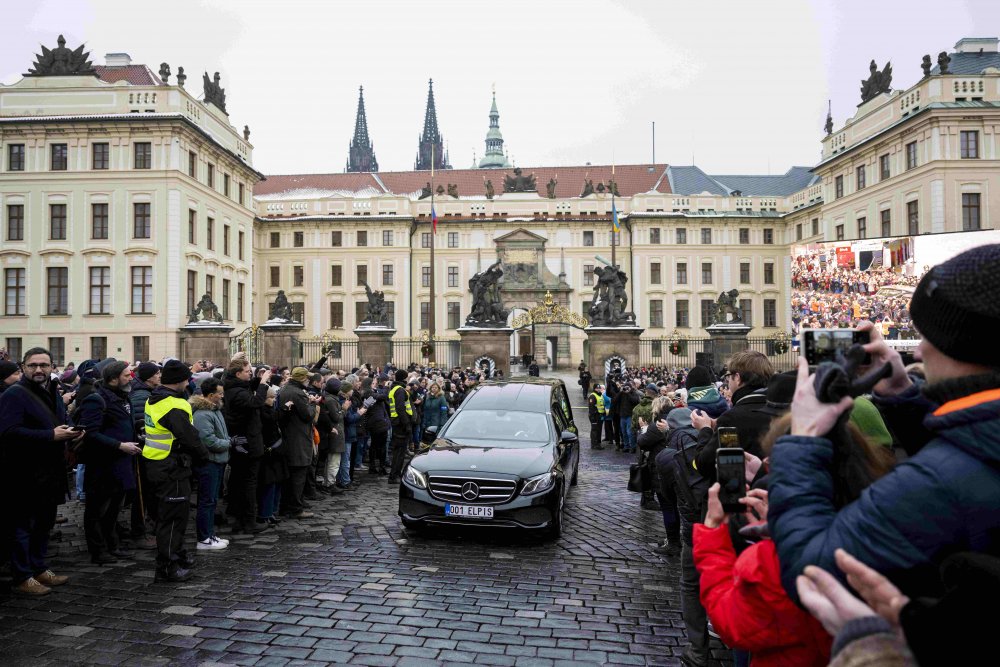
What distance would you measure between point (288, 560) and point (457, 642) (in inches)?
111

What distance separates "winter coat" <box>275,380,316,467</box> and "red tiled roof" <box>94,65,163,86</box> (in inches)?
1488

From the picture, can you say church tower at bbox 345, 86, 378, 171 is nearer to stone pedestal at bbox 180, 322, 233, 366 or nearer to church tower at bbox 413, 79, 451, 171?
church tower at bbox 413, 79, 451, 171

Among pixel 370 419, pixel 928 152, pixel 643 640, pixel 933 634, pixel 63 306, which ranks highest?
pixel 928 152

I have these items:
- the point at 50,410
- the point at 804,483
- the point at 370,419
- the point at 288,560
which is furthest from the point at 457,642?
the point at 370,419

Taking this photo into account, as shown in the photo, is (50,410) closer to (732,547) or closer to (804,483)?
(732,547)

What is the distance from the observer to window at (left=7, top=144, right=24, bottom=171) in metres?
35.3

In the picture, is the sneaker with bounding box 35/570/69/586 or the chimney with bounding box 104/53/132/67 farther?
the chimney with bounding box 104/53/132/67

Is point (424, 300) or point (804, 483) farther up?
point (424, 300)

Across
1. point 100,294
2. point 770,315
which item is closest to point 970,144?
point 770,315

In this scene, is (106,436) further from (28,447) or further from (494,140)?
(494,140)

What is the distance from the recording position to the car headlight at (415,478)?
7.62 meters

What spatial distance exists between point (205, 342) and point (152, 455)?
22.3 meters

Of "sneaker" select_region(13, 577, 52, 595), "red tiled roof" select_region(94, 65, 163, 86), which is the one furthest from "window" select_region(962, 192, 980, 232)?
"red tiled roof" select_region(94, 65, 163, 86)

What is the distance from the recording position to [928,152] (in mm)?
32156
